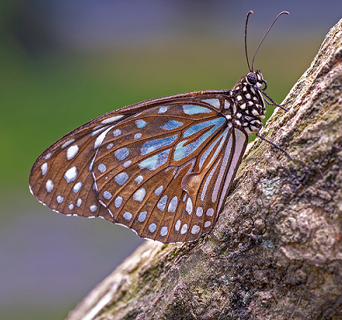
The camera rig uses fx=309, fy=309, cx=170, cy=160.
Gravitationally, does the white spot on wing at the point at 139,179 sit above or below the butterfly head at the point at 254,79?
above

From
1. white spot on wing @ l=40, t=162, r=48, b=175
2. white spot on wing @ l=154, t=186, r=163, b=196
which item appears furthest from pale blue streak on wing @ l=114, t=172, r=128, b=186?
white spot on wing @ l=40, t=162, r=48, b=175

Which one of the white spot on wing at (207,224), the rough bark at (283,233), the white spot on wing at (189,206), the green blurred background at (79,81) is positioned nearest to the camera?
the rough bark at (283,233)

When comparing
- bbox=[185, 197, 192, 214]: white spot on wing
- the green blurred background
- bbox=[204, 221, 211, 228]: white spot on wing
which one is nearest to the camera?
bbox=[204, 221, 211, 228]: white spot on wing

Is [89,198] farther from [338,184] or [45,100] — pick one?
[45,100]

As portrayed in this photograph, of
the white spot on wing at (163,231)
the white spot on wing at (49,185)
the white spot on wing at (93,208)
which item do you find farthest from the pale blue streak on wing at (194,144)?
the white spot on wing at (49,185)

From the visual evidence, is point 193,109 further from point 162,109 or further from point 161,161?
point 161,161

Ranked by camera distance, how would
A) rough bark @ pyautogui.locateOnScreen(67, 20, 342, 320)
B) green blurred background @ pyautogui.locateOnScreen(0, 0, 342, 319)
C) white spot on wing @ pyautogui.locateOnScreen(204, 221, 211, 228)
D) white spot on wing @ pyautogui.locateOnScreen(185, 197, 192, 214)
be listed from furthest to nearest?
green blurred background @ pyautogui.locateOnScreen(0, 0, 342, 319) → white spot on wing @ pyautogui.locateOnScreen(185, 197, 192, 214) → white spot on wing @ pyautogui.locateOnScreen(204, 221, 211, 228) → rough bark @ pyautogui.locateOnScreen(67, 20, 342, 320)

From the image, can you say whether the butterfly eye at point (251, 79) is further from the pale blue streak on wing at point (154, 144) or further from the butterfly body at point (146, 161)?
the pale blue streak on wing at point (154, 144)

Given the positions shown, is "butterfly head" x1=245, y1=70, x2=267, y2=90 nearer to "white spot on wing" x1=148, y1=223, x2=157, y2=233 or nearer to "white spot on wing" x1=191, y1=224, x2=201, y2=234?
"white spot on wing" x1=191, y1=224, x2=201, y2=234
